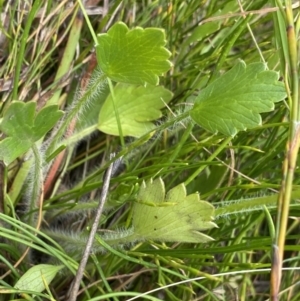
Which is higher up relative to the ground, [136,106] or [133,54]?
[133,54]

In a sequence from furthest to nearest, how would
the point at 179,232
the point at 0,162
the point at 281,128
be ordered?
the point at 281,128 < the point at 0,162 < the point at 179,232

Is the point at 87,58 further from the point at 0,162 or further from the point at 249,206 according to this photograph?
the point at 249,206

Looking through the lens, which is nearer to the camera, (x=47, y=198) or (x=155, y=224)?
(x=155, y=224)

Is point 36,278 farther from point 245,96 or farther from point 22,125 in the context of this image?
point 245,96

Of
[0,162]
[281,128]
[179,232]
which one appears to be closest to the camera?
[179,232]

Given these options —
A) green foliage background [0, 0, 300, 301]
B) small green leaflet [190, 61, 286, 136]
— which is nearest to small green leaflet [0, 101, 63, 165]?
green foliage background [0, 0, 300, 301]

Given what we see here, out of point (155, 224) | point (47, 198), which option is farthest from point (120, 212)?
point (155, 224)

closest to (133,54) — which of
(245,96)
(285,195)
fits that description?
(245,96)
